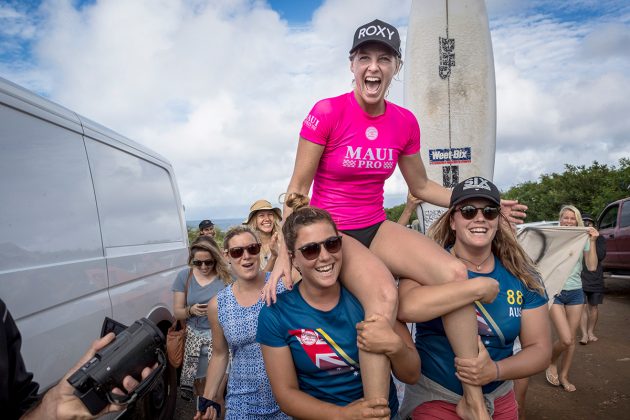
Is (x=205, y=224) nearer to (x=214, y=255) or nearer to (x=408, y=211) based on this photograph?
(x=214, y=255)

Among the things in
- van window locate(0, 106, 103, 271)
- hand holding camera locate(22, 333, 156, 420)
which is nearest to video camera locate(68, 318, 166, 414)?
hand holding camera locate(22, 333, 156, 420)

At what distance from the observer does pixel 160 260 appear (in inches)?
150

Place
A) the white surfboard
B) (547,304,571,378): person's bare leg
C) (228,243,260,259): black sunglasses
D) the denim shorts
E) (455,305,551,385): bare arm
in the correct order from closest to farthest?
(455,305,551,385): bare arm, (228,243,260,259): black sunglasses, (547,304,571,378): person's bare leg, the denim shorts, the white surfboard

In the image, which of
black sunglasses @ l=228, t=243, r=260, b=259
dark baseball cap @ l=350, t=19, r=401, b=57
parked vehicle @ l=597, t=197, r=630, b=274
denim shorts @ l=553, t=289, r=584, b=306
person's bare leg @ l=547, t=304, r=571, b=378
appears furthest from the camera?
parked vehicle @ l=597, t=197, r=630, b=274

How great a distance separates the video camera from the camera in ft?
3.89

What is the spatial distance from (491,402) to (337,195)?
1.23 meters

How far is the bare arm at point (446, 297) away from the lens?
1.81m

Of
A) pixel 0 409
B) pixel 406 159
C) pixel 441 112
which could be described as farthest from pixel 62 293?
pixel 441 112

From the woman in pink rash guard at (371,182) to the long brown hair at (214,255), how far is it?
1.88m

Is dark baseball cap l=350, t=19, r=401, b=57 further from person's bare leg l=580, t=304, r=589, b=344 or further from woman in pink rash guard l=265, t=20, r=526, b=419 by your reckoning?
person's bare leg l=580, t=304, r=589, b=344

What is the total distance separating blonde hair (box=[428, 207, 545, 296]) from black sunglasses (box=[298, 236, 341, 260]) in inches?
30.5

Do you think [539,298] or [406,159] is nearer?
[539,298]

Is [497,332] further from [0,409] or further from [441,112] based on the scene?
[441,112]

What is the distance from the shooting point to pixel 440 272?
1937mm
